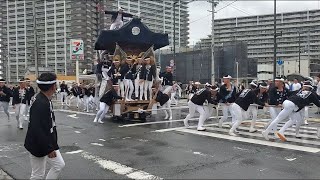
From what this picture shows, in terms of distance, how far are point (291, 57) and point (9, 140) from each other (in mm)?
75524

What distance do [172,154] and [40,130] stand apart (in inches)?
153

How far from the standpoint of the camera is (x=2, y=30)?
68.8 m

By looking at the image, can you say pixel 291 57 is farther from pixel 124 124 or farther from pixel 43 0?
pixel 124 124

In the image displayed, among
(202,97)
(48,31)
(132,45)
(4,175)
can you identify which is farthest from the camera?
(48,31)

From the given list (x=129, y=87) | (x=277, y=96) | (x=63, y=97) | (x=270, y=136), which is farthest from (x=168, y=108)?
(x=63, y=97)

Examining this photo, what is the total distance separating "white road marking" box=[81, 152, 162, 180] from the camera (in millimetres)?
6273

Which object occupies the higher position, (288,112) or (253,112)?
(288,112)

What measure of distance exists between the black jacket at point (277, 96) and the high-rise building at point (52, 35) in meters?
60.5

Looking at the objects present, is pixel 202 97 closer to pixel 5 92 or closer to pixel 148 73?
pixel 148 73

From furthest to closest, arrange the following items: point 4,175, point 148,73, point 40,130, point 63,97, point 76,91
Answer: point 63,97 → point 76,91 → point 148,73 → point 4,175 → point 40,130

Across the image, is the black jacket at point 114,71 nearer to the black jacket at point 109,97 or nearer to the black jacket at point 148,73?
the black jacket at point 109,97

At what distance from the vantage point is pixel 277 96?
1141cm

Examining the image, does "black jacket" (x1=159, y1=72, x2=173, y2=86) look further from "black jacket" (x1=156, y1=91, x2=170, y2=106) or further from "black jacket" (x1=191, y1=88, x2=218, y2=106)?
"black jacket" (x1=191, y1=88, x2=218, y2=106)

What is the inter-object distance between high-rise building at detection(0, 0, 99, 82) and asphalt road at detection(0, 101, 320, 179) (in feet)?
196
